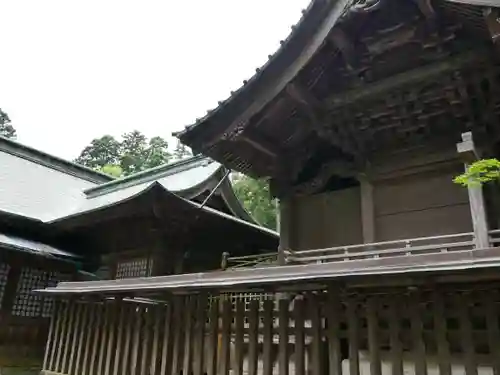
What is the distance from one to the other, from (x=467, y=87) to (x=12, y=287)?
10.3m

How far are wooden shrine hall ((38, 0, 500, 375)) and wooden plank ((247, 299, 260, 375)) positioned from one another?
2cm

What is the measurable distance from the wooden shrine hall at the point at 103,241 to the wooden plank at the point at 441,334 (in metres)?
5.38

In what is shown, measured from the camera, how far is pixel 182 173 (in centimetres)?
1382

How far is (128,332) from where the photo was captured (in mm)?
5559

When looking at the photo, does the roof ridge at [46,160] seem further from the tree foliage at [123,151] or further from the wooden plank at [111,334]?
the tree foliage at [123,151]

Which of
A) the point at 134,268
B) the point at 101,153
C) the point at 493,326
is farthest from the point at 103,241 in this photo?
the point at 101,153

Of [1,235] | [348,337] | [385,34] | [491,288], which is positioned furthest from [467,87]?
[1,235]

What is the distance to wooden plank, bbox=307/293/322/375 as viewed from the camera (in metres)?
4.04

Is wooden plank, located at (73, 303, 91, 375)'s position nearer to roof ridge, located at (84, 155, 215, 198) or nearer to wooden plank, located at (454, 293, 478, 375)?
wooden plank, located at (454, 293, 478, 375)

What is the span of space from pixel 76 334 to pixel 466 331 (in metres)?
5.22

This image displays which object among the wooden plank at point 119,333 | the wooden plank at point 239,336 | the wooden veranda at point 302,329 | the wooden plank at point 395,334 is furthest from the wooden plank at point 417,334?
the wooden plank at point 119,333

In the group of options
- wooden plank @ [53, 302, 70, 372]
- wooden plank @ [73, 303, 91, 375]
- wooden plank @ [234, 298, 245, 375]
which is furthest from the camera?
wooden plank @ [53, 302, 70, 372]

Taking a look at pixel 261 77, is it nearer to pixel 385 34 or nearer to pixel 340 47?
pixel 340 47

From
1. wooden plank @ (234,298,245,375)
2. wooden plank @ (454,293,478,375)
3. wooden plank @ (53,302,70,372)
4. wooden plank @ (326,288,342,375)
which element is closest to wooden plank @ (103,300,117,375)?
wooden plank @ (53,302,70,372)
